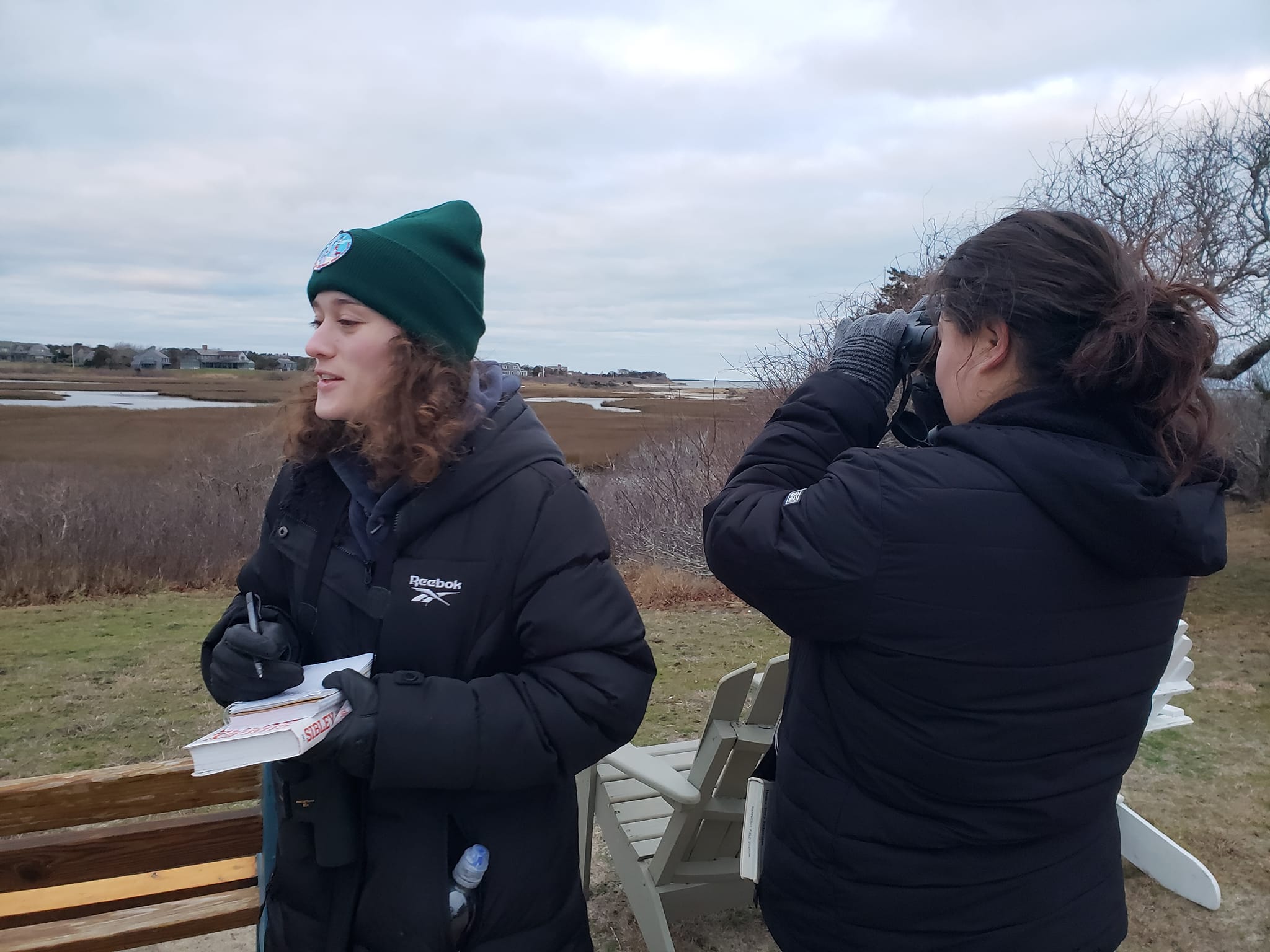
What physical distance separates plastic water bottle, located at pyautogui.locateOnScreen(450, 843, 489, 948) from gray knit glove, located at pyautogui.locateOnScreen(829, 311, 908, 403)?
1145 mm

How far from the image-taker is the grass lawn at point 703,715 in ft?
10.7

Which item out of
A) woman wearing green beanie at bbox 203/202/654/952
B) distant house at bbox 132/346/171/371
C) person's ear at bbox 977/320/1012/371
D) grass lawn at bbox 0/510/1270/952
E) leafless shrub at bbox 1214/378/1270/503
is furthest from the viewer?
distant house at bbox 132/346/171/371

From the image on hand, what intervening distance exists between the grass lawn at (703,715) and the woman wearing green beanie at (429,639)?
5.87ft

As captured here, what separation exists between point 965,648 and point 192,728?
5257mm

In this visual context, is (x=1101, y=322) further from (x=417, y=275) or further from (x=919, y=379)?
(x=417, y=275)

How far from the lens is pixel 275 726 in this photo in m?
1.34

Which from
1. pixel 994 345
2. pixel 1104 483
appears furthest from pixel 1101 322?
pixel 1104 483

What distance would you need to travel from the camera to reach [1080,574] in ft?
4.29

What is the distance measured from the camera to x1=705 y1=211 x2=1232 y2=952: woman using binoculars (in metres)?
1.29

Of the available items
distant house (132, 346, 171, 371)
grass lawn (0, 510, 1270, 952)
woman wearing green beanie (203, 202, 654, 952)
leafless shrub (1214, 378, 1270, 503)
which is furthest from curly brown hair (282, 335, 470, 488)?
distant house (132, 346, 171, 371)

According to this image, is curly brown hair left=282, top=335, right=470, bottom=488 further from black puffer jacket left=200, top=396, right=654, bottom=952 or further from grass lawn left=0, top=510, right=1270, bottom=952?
grass lawn left=0, top=510, right=1270, bottom=952

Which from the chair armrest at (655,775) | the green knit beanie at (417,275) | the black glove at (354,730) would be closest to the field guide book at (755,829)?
the black glove at (354,730)

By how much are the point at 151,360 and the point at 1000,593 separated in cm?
5917

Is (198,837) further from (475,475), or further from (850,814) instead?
(850,814)
